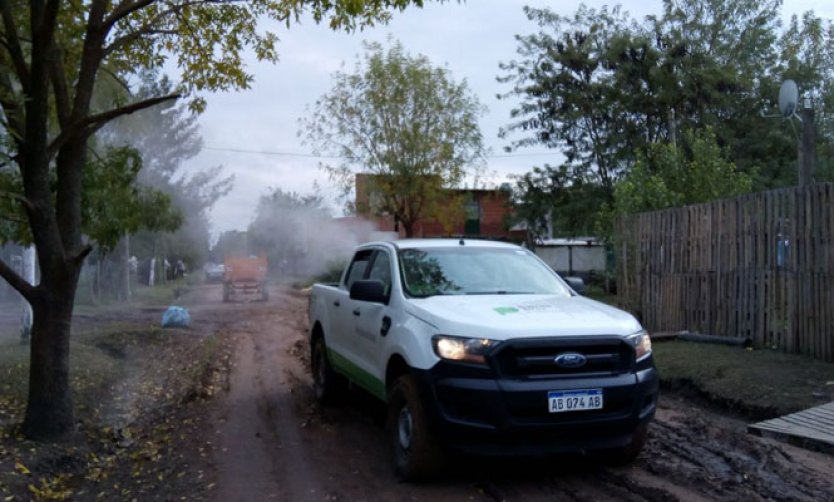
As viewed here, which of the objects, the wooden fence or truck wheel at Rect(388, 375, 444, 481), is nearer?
truck wheel at Rect(388, 375, 444, 481)

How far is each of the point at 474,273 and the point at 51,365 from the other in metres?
4.12

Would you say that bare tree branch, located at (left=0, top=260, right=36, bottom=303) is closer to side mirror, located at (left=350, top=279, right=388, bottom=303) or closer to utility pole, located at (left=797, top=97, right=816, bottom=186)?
side mirror, located at (left=350, top=279, right=388, bottom=303)

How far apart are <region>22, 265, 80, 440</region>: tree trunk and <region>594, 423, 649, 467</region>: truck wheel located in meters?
5.00

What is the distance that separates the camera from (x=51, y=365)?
707 centimetres

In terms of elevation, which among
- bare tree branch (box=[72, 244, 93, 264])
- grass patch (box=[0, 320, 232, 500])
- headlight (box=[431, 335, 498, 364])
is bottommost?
grass patch (box=[0, 320, 232, 500])

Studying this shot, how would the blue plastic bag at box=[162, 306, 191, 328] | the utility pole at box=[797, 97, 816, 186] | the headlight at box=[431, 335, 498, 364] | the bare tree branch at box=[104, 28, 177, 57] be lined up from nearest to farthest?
the headlight at box=[431, 335, 498, 364], the bare tree branch at box=[104, 28, 177, 57], the utility pole at box=[797, 97, 816, 186], the blue plastic bag at box=[162, 306, 191, 328]

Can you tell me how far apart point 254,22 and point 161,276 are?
42272mm

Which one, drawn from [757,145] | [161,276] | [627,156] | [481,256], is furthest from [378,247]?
[161,276]

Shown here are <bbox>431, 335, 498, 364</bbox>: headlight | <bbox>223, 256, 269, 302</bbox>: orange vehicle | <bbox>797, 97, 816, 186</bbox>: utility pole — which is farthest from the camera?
<bbox>223, 256, 269, 302</bbox>: orange vehicle

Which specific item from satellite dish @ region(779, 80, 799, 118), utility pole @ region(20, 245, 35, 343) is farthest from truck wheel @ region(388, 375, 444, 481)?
utility pole @ region(20, 245, 35, 343)

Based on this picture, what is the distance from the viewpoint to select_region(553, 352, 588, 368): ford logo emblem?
5141 mm

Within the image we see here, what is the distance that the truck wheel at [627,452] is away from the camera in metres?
5.56

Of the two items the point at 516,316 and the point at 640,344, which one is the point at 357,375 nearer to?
the point at 516,316

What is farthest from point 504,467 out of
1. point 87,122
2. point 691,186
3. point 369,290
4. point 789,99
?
point 691,186
